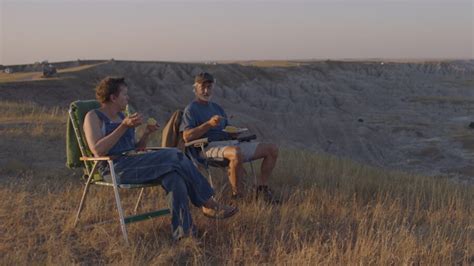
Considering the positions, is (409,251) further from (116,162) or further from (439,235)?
(116,162)

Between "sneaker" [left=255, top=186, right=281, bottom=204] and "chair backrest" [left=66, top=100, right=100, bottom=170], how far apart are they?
5.42ft

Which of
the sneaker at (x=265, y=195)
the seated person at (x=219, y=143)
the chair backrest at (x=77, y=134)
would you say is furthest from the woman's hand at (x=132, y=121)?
the sneaker at (x=265, y=195)

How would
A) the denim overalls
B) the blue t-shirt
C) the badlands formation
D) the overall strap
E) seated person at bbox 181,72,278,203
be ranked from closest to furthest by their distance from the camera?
the denim overalls < the overall strap < seated person at bbox 181,72,278,203 < the blue t-shirt < the badlands formation

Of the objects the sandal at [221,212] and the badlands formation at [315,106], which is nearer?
the sandal at [221,212]

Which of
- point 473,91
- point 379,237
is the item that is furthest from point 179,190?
point 473,91

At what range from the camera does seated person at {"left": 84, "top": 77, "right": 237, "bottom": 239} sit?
15.4ft

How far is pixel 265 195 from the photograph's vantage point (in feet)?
19.7

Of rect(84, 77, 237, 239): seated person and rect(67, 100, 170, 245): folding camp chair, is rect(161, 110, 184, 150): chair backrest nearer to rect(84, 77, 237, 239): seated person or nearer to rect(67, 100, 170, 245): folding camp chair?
rect(67, 100, 170, 245): folding camp chair

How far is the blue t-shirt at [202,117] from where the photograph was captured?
21.1 feet

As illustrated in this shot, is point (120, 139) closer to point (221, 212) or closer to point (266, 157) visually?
point (221, 212)

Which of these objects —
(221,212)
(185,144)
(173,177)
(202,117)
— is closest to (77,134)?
(173,177)

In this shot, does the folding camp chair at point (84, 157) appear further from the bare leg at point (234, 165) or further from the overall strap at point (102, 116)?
the bare leg at point (234, 165)

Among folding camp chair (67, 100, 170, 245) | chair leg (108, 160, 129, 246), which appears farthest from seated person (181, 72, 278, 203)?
chair leg (108, 160, 129, 246)

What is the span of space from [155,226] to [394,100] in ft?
165
